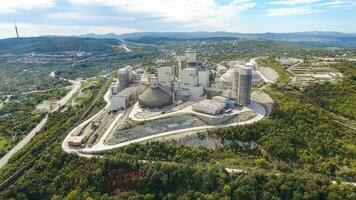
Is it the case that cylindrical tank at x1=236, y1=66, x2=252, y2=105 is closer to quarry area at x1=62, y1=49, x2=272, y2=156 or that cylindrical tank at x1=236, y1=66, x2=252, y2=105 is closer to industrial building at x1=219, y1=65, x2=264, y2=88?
quarry area at x1=62, y1=49, x2=272, y2=156

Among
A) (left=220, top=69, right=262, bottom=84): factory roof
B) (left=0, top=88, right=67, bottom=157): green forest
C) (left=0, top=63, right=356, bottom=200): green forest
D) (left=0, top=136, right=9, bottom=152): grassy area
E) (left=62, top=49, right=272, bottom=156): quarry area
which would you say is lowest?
(left=0, top=136, right=9, bottom=152): grassy area

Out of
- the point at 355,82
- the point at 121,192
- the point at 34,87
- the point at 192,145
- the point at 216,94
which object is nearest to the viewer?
the point at 121,192

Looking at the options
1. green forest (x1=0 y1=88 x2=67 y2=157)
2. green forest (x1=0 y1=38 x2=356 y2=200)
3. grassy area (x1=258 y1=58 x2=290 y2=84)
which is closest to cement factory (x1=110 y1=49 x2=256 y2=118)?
grassy area (x1=258 y1=58 x2=290 y2=84)

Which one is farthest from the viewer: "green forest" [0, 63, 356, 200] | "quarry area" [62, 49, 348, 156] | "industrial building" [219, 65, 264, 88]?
"industrial building" [219, 65, 264, 88]

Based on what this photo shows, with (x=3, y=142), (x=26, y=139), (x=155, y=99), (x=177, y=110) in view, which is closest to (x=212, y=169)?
(x=177, y=110)

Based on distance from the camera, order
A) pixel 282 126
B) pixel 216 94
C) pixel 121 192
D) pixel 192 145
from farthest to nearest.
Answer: pixel 216 94
pixel 282 126
pixel 192 145
pixel 121 192

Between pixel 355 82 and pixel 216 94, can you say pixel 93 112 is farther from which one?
pixel 355 82

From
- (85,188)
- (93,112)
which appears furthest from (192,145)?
(93,112)
